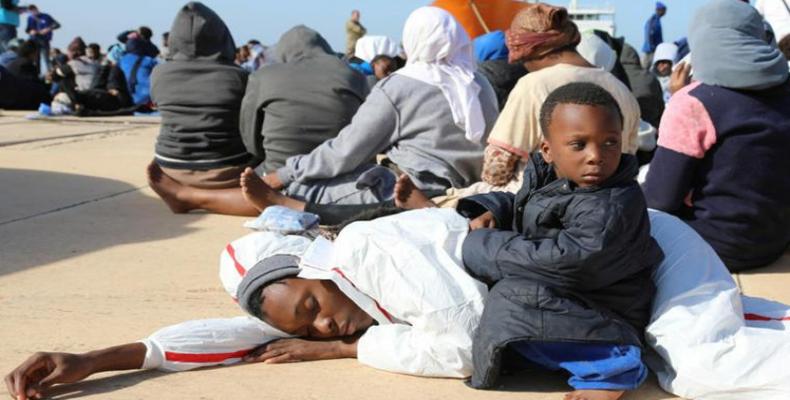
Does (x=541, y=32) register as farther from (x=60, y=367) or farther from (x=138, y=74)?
(x=138, y=74)

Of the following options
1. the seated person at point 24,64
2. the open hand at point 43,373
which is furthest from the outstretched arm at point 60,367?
the seated person at point 24,64

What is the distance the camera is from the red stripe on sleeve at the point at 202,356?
3070 millimetres

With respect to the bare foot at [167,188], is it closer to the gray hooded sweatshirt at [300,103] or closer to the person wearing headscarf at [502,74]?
the gray hooded sweatshirt at [300,103]

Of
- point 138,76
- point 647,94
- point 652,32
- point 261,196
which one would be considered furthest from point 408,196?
point 652,32

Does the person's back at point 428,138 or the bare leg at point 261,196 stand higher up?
the person's back at point 428,138

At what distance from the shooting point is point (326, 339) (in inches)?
128

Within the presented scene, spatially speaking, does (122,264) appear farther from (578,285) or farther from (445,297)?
→ (578,285)

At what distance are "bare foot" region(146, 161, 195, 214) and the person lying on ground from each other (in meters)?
0.87

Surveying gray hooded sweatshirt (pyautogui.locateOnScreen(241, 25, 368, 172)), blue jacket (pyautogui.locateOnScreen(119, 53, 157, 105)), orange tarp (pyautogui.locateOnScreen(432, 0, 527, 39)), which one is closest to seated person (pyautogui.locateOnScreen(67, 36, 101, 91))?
blue jacket (pyautogui.locateOnScreen(119, 53, 157, 105))

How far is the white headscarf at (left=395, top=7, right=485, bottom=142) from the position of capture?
5051 mm

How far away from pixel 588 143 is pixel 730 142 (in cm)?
165

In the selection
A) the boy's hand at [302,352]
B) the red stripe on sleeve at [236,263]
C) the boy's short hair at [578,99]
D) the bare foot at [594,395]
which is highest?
the boy's short hair at [578,99]

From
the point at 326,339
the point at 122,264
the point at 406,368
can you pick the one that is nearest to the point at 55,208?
the point at 122,264

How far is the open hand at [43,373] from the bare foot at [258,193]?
234 centimetres
